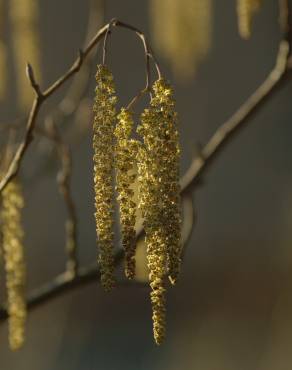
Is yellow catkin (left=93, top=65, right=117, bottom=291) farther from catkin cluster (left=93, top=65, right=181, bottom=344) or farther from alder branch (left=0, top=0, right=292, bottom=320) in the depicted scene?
alder branch (left=0, top=0, right=292, bottom=320)

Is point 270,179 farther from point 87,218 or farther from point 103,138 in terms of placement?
point 103,138

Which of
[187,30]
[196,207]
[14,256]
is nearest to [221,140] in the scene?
[187,30]

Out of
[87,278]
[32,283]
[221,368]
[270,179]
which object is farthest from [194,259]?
[87,278]

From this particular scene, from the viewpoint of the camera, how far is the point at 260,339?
A: 473cm

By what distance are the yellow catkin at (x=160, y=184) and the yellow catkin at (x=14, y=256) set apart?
0.40 metres

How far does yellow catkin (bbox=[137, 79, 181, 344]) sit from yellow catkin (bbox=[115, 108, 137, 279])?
12 mm

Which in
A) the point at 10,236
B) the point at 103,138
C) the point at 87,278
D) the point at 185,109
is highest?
the point at 103,138

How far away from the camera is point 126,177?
1.01 meters

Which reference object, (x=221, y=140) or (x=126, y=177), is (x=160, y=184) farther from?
(x=221, y=140)

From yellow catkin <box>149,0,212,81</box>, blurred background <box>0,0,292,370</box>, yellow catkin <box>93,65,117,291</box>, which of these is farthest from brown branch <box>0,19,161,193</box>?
blurred background <box>0,0,292,370</box>

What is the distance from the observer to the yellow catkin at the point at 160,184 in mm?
998

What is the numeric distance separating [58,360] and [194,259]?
1.44 metres

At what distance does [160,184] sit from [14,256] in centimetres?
46

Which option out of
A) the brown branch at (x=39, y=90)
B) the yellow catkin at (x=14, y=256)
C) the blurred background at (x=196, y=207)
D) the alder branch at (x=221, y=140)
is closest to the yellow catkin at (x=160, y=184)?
the brown branch at (x=39, y=90)
